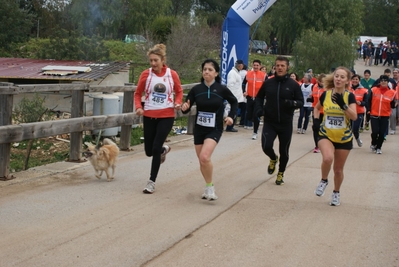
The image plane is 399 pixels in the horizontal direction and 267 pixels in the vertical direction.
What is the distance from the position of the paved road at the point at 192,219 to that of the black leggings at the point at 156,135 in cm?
42

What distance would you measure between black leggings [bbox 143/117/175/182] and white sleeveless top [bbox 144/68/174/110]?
7.6 inches

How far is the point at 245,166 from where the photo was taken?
11555mm

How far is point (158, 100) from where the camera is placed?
28.8 feet

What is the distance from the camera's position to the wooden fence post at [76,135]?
1103 centimetres

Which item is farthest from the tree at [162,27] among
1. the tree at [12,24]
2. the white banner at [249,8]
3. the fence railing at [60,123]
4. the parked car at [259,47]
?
the fence railing at [60,123]

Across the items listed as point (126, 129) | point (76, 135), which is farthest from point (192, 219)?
point (126, 129)

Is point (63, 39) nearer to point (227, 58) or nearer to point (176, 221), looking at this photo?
point (227, 58)

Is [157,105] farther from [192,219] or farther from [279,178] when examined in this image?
[279,178]

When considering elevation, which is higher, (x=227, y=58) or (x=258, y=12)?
(x=258, y=12)

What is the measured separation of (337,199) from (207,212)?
5.97 ft

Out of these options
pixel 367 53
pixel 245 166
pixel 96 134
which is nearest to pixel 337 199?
pixel 245 166

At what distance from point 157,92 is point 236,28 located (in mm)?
10270

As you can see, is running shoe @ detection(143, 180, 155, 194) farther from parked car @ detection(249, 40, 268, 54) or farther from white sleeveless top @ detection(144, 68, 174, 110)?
parked car @ detection(249, 40, 268, 54)

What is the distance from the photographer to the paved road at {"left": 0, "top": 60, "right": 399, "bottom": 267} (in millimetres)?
5977
